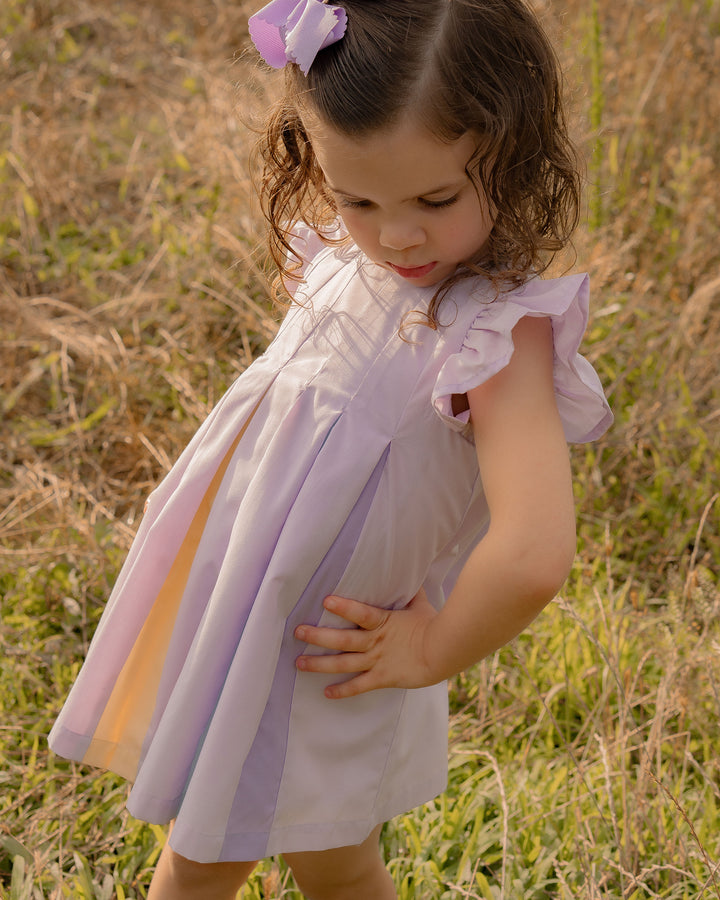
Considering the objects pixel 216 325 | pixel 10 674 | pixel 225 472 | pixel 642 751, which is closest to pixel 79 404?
pixel 216 325

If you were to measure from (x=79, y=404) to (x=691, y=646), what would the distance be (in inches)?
66.8

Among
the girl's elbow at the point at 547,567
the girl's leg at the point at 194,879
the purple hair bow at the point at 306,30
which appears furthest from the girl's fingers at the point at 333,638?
the purple hair bow at the point at 306,30

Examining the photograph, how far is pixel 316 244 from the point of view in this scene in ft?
4.61

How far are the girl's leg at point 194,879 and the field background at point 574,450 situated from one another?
0.18 meters

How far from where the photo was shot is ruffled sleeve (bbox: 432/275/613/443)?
1.04m

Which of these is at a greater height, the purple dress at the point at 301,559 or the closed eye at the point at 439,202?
the closed eye at the point at 439,202

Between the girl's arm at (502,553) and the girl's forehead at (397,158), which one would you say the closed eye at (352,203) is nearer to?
the girl's forehead at (397,158)

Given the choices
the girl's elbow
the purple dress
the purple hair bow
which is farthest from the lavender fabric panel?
the purple hair bow

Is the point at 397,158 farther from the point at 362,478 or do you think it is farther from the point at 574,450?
the point at 574,450

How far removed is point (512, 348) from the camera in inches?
40.6

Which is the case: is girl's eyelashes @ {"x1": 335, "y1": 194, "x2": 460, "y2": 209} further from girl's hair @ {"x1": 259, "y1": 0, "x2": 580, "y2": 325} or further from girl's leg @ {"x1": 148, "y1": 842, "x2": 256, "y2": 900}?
girl's leg @ {"x1": 148, "y1": 842, "x2": 256, "y2": 900}

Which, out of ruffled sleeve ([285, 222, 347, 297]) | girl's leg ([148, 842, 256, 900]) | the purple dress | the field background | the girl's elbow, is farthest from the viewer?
the field background

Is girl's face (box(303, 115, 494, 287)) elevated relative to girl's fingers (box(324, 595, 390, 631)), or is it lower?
elevated

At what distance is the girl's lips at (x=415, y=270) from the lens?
115 centimetres
